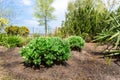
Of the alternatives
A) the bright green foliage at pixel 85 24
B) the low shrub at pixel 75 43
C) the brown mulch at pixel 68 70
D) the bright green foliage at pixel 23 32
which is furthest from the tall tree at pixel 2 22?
the brown mulch at pixel 68 70

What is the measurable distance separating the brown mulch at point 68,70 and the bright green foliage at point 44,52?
242mm

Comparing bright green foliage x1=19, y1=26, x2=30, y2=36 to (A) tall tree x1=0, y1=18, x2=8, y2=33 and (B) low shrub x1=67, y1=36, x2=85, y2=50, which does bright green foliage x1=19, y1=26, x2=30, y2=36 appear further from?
(B) low shrub x1=67, y1=36, x2=85, y2=50

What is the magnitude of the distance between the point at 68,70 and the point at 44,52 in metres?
0.90

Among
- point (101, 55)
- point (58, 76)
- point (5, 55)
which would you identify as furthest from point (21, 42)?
point (58, 76)

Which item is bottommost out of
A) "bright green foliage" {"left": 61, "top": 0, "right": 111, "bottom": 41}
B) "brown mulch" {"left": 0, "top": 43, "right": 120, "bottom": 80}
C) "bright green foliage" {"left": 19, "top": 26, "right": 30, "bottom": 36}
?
"brown mulch" {"left": 0, "top": 43, "right": 120, "bottom": 80}

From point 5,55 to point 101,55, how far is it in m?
3.71

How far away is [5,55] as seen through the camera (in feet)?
36.1

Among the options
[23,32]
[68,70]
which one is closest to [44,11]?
[23,32]

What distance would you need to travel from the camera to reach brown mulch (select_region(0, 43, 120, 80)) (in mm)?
8102

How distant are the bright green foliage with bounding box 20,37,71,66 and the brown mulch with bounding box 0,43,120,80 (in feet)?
0.79

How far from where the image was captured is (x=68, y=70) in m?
8.70

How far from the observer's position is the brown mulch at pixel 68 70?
8102mm

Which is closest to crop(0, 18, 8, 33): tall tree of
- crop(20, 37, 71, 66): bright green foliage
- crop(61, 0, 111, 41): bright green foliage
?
crop(61, 0, 111, 41): bright green foliage

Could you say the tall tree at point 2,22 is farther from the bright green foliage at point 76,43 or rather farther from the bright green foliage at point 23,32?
the bright green foliage at point 76,43
